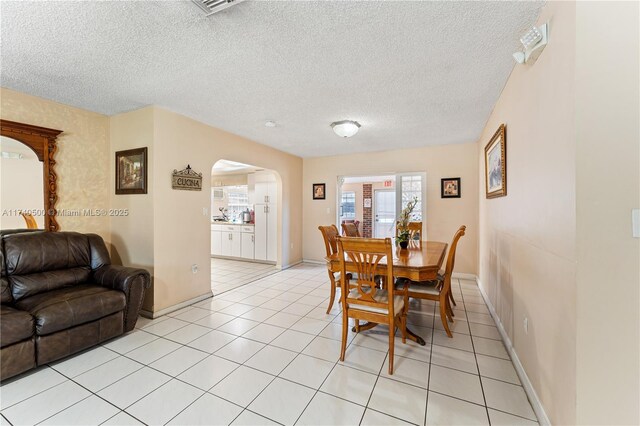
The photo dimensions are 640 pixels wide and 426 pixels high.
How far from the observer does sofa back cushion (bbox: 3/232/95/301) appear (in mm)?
2328

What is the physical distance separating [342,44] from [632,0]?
1.43m

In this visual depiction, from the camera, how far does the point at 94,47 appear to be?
1898 millimetres

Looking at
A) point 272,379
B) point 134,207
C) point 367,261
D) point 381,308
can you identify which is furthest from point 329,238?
point 134,207

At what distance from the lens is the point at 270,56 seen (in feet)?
6.57

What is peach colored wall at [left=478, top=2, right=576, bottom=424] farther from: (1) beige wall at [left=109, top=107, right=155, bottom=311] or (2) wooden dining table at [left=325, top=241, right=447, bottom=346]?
(1) beige wall at [left=109, top=107, right=155, bottom=311]

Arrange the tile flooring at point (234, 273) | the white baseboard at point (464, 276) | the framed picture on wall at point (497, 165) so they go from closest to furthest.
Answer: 1. the framed picture on wall at point (497, 165)
2. the tile flooring at point (234, 273)
3. the white baseboard at point (464, 276)

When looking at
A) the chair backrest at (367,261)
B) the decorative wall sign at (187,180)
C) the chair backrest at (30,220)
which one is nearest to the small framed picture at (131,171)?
the decorative wall sign at (187,180)

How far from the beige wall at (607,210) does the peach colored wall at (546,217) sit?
39mm

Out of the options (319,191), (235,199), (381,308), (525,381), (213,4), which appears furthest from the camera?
(235,199)

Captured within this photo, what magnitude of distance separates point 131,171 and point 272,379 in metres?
2.93

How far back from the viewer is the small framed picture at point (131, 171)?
303 centimetres

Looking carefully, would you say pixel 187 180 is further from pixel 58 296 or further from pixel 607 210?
pixel 607 210

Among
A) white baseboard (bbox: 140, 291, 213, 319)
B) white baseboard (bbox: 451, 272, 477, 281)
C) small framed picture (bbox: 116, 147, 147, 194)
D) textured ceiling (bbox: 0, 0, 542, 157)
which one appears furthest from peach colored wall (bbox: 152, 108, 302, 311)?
white baseboard (bbox: 451, 272, 477, 281)

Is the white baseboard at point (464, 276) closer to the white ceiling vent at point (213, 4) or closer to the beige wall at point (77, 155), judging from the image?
the white ceiling vent at point (213, 4)
